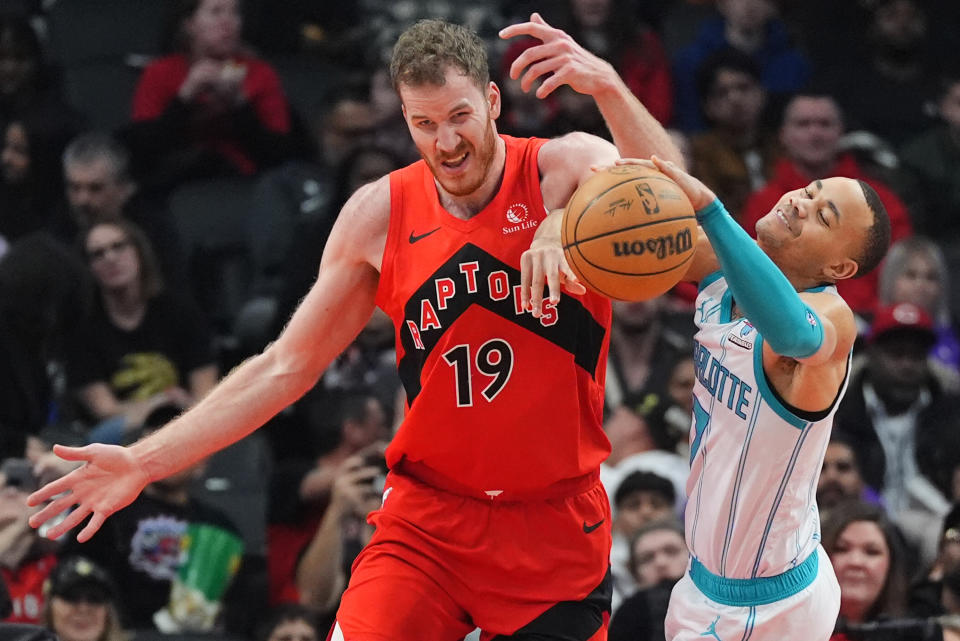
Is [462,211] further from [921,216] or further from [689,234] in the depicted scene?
[921,216]

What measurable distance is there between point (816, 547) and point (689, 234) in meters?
1.28

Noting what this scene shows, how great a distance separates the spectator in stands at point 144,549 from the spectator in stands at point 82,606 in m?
0.49

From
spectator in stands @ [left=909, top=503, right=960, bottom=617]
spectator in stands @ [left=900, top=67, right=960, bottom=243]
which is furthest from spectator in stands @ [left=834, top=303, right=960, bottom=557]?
spectator in stands @ [left=900, top=67, right=960, bottom=243]

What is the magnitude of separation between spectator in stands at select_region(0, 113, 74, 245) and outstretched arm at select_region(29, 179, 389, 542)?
497cm

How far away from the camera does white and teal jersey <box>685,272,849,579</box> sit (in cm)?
496

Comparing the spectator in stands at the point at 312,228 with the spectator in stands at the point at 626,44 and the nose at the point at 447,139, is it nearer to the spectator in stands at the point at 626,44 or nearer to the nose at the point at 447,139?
the spectator in stands at the point at 626,44

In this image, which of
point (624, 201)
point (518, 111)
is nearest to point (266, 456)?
point (518, 111)

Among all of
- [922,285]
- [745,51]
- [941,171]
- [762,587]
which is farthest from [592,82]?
[745,51]

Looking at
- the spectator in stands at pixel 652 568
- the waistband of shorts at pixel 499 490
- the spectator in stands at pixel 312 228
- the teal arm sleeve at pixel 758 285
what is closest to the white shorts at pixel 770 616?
the waistband of shorts at pixel 499 490

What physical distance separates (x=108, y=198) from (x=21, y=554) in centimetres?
257

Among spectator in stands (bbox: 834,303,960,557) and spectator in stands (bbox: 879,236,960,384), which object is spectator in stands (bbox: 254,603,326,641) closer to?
spectator in stands (bbox: 834,303,960,557)

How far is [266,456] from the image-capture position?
890 cm

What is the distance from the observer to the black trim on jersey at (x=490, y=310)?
4980 millimetres

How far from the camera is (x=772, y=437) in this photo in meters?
4.96
